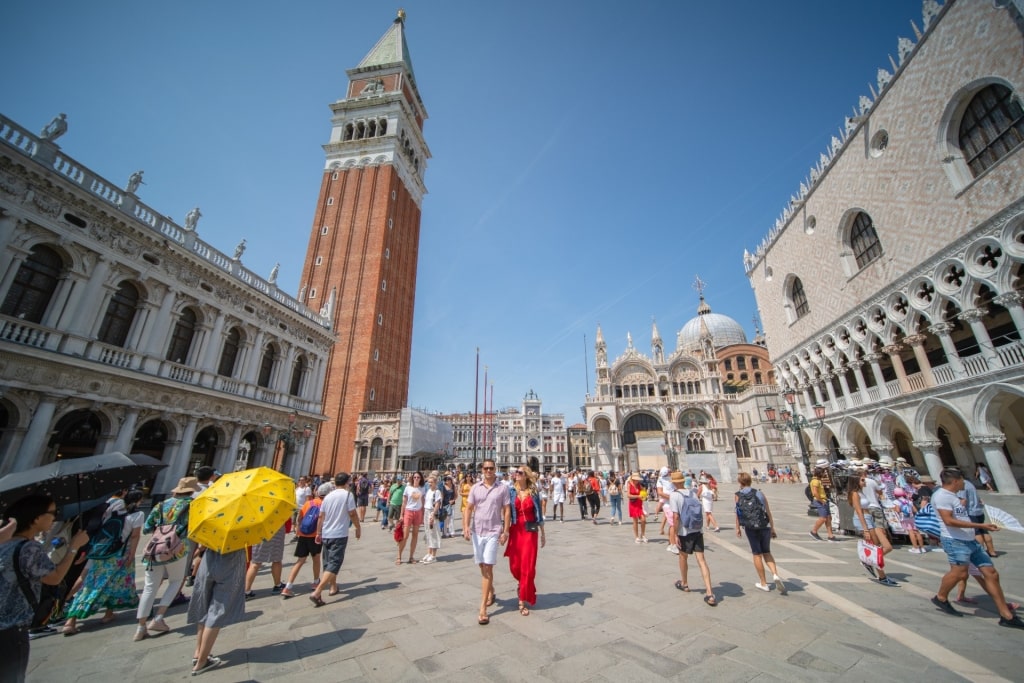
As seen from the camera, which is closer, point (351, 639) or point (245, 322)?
point (351, 639)

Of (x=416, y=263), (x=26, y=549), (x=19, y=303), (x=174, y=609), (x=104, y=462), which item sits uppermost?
(x=416, y=263)

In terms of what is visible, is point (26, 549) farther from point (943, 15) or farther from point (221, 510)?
point (943, 15)

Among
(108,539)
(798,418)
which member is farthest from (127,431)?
(798,418)

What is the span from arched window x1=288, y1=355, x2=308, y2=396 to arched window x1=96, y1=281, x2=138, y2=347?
824cm

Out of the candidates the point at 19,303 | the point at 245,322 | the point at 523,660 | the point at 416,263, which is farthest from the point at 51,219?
the point at 416,263

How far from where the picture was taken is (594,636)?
3816mm

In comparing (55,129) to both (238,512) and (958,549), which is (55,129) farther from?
(958,549)

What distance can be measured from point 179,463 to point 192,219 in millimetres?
9453

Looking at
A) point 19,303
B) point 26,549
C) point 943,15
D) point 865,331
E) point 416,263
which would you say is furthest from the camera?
point 416,263

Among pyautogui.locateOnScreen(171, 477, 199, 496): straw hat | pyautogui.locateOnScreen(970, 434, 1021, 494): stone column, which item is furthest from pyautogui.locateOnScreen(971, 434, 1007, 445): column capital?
pyautogui.locateOnScreen(171, 477, 199, 496): straw hat

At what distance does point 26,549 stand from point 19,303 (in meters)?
14.1

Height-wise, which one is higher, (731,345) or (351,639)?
(731,345)

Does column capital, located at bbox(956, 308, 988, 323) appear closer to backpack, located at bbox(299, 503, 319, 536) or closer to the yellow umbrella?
backpack, located at bbox(299, 503, 319, 536)

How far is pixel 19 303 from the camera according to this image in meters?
10.9
